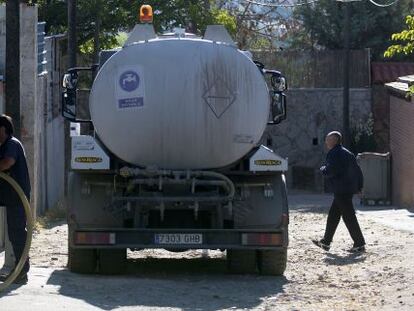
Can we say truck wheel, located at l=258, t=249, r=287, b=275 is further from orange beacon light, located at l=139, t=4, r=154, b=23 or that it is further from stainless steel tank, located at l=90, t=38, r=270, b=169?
orange beacon light, located at l=139, t=4, r=154, b=23

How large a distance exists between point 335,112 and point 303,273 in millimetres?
→ 25366

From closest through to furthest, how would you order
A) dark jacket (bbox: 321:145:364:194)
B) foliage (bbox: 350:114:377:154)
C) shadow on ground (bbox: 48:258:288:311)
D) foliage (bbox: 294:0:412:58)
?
shadow on ground (bbox: 48:258:288:311)
dark jacket (bbox: 321:145:364:194)
foliage (bbox: 350:114:377:154)
foliage (bbox: 294:0:412:58)

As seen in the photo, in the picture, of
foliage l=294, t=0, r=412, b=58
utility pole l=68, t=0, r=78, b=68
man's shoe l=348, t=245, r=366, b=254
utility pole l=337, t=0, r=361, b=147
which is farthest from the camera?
foliage l=294, t=0, r=412, b=58

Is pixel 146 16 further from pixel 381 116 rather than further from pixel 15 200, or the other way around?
pixel 381 116

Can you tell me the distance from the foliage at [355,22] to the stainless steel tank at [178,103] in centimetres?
2864

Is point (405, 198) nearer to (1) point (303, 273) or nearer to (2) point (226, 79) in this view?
(1) point (303, 273)

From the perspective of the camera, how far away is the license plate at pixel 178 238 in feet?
42.0

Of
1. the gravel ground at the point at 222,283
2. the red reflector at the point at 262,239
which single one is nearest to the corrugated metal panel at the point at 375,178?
the gravel ground at the point at 222,283

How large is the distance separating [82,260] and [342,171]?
4705 mm

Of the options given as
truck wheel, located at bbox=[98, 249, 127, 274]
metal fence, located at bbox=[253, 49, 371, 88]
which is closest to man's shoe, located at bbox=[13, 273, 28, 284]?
truck wheel, located at bbox=[98, 249, 127, 274]

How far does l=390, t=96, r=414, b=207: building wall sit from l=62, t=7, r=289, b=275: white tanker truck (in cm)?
1424

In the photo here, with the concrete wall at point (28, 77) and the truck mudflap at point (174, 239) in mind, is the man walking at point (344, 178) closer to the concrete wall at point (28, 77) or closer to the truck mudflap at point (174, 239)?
the truck mudflap at point (174, 239)

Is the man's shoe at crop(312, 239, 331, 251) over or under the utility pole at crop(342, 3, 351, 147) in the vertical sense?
under

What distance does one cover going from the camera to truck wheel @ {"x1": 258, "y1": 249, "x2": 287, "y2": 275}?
13344 mm
